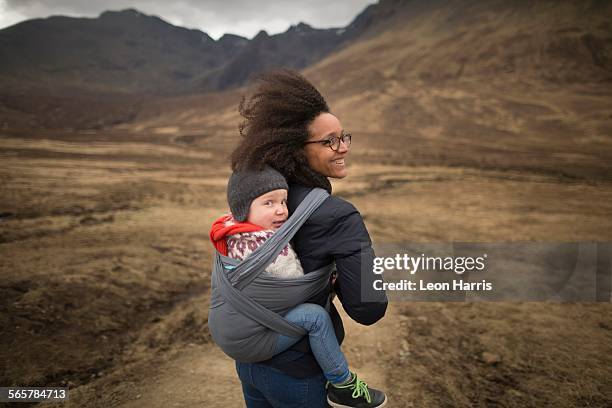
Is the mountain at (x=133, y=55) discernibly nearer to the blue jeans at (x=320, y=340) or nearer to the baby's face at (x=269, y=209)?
the baby's face at (x=269, y=209)

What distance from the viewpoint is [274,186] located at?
144 centimetres

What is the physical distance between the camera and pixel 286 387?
4.75ft

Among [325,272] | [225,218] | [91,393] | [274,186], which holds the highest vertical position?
[274,186]

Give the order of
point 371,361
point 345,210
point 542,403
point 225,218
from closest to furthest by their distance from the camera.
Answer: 1. point 345,210
2. point 225,218
3. point 542,403
4. point 371,361

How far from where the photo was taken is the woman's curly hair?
59.6 inches

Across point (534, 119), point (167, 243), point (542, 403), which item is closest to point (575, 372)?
point (542, 403)

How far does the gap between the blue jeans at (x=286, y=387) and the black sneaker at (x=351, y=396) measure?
0.13ft

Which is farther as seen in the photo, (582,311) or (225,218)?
(582,311)

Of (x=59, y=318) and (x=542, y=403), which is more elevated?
(x=59, y=318)

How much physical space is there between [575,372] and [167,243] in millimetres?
5618

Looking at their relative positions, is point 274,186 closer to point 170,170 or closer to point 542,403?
point 542,403

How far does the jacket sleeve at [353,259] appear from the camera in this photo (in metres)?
1.33

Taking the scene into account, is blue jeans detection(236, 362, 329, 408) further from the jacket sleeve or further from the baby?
the jacket sleeve

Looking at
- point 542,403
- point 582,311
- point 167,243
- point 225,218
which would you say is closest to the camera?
point 225,218
